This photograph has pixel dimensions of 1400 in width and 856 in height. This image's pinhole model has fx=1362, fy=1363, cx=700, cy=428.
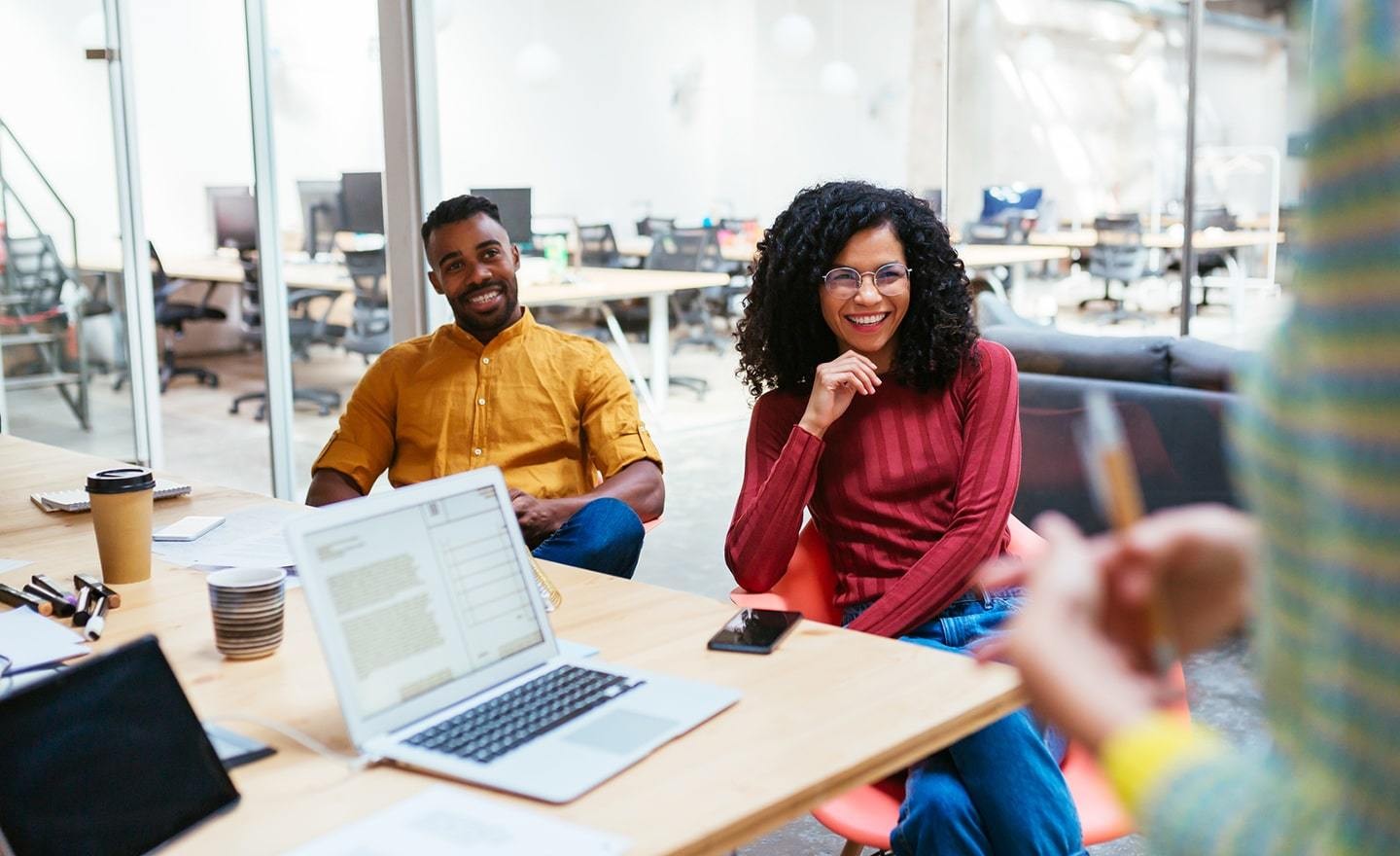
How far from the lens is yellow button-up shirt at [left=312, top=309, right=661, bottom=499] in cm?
302

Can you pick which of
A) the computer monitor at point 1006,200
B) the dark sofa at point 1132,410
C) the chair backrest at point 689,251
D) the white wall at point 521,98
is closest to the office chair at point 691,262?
the chair backrest at point 689,251

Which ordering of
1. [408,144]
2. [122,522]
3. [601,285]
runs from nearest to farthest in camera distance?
[122,522] < [408,144] < [601,285]

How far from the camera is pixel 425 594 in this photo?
5.03 ft

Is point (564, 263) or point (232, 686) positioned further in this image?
point (564, 263)

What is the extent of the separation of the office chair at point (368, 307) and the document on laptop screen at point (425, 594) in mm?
4541

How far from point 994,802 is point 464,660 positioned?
31.7 inches

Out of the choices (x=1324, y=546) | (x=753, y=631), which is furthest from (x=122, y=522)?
(x=1324, y=546)

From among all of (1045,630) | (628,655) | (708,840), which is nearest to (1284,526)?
(1045,630)

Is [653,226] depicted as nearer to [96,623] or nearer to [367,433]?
[367,433]

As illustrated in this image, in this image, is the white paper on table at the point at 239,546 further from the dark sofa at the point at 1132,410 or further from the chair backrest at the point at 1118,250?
the chair backrest at the point at 1118,250

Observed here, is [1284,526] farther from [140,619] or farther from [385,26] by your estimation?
[385,26]

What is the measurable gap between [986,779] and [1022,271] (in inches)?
164

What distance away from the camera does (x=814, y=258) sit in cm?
252

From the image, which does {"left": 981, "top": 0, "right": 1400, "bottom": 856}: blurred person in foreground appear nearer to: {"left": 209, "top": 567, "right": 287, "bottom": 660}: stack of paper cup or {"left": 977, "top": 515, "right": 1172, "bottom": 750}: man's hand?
{"left": 977, "top": 515, "right": 1172, "bottom": 750}: man's hand
